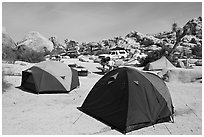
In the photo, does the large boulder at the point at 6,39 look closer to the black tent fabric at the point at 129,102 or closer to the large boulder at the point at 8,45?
the large boulder at the point at 8,45

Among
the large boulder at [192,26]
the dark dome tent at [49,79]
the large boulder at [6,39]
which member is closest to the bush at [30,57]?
the large boulder at [6,39]

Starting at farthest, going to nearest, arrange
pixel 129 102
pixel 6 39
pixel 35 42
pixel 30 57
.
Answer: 1. pixel 35 42
2. pixel 6 39
3. pixel 30 57
4. pixel 129 102

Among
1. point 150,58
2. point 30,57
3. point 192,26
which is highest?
point 192,26

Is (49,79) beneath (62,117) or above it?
above

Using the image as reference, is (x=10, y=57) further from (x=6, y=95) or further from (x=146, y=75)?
(x=146, y=75)

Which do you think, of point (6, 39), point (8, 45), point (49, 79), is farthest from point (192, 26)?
point (49, 79)

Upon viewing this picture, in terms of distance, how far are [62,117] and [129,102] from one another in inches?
83.1

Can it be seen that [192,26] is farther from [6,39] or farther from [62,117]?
[62,117]

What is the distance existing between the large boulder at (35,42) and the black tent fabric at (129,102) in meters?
25.8

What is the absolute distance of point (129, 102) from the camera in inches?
189

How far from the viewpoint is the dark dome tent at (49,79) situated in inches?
312

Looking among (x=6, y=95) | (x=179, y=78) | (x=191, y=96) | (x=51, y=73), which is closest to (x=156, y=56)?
(x=179, y=78)

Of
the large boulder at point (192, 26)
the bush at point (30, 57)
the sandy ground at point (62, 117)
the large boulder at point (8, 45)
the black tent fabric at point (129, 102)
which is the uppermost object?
the large boulder at point (192, 26)

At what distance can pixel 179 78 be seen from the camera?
10.8 metres
